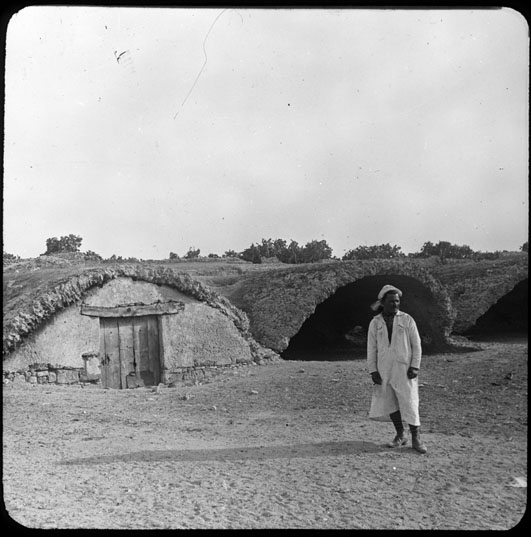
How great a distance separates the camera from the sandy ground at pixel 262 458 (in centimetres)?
454

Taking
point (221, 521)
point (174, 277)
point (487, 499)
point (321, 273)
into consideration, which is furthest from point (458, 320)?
point (221, 521)

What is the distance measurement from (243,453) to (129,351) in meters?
6.56

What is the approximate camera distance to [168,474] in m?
5.48

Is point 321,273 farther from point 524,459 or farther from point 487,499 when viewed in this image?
point 487,499

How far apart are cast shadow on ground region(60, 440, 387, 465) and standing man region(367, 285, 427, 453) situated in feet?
1.25

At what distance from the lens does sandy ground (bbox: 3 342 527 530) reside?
4.54 m

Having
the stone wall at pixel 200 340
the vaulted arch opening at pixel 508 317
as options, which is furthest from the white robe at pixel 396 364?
the vaulted arch opening at pixel 508 317

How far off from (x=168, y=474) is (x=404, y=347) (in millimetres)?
2838

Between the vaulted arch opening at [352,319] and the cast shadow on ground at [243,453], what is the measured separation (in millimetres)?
9099

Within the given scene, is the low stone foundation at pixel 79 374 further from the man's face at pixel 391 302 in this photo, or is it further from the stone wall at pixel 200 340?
the man's face at pixel 391 302

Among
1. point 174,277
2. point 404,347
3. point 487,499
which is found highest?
point 174,277

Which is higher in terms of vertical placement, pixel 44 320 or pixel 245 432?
pixel 44 320

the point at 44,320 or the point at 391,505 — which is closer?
the point at 391,505

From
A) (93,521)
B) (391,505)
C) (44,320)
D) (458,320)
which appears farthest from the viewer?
(458,320)
